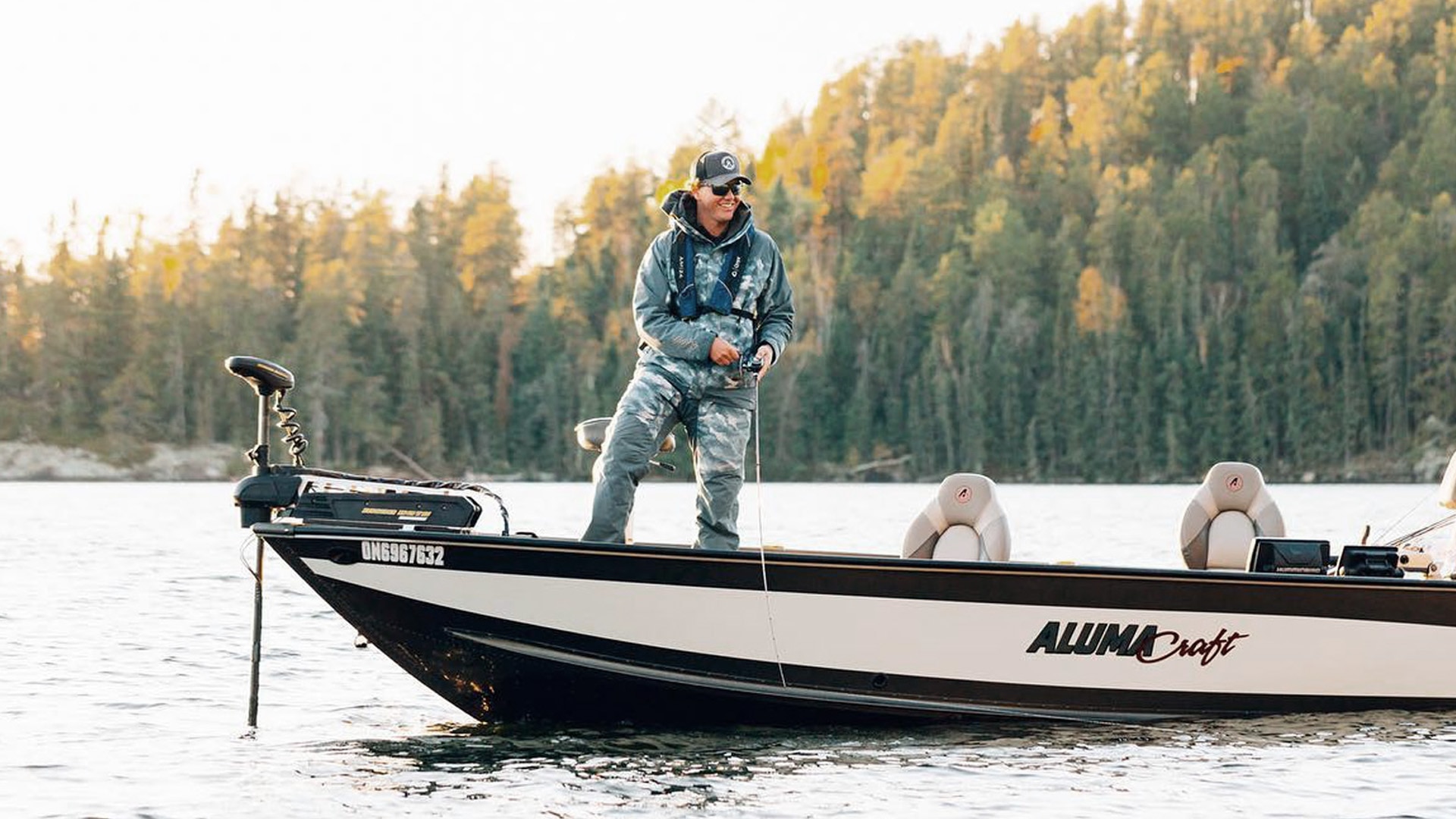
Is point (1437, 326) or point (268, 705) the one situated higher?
point (1437, 326)

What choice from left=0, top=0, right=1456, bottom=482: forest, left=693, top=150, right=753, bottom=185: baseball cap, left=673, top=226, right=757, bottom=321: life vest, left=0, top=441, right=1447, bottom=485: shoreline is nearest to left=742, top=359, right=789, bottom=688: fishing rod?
left=673, top=226, right=757, bottom=321: life vest

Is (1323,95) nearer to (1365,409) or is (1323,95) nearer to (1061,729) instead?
(1365,409)

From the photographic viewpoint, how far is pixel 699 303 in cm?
880

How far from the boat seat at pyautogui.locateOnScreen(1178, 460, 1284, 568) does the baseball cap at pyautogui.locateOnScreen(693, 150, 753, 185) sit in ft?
10.4

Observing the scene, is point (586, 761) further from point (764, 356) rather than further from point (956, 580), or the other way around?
point (764, 356)

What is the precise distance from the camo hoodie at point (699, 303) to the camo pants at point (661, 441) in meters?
0.09

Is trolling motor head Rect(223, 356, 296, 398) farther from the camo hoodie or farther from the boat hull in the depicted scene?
the camo hoodie

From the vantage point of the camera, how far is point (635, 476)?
884 cm

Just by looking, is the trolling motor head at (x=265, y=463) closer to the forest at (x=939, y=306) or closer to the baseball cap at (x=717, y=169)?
the baseball cap at (x=717, y=169)

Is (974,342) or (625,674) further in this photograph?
(974,342)

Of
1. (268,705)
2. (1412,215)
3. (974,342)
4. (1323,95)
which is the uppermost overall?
(1323,95)

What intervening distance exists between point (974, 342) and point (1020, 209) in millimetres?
16317

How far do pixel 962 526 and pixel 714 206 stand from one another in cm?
218

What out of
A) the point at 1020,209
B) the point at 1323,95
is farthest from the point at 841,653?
the point at 1323,95
